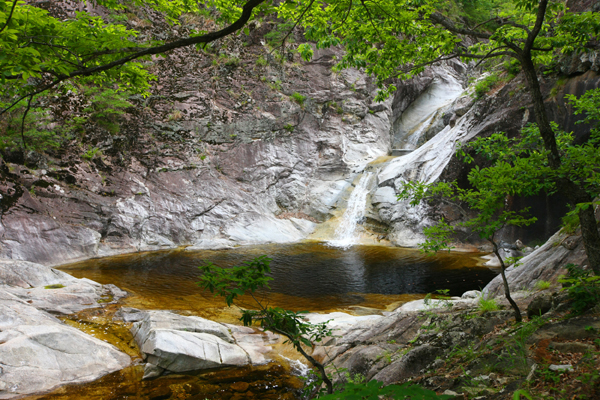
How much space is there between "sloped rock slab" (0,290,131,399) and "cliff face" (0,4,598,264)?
7976 millimetres

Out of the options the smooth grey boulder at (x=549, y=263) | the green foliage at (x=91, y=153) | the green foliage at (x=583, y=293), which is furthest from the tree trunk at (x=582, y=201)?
the green foliage at (x=91, y=153)

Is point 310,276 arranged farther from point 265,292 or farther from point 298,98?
point 298,98

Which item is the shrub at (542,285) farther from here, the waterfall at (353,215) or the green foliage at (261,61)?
the green foliage at (261,61)

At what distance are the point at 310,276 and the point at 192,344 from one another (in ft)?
21.8

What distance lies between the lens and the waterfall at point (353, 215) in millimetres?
18666

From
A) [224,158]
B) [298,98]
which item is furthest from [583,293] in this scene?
[298,98]

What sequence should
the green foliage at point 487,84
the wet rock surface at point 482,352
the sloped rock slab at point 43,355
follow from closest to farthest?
the wet rock surface at point 482,352, the sloped rock slab at point 43,355, the green foliage at point 487,84

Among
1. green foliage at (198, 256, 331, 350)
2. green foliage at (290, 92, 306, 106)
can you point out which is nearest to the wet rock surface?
green foliage at (198, 256, 331, 350)

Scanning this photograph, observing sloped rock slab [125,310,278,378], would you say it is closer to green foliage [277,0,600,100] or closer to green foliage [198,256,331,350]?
green foliage [198,256,331,350]

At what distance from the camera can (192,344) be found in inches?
215

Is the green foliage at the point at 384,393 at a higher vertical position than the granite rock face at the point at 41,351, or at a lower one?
higher

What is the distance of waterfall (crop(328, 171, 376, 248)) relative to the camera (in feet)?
61.2

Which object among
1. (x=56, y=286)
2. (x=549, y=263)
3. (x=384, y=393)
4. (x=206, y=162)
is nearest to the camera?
(x=384, y=393)

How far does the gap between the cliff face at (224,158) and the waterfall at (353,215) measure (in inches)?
32.9
